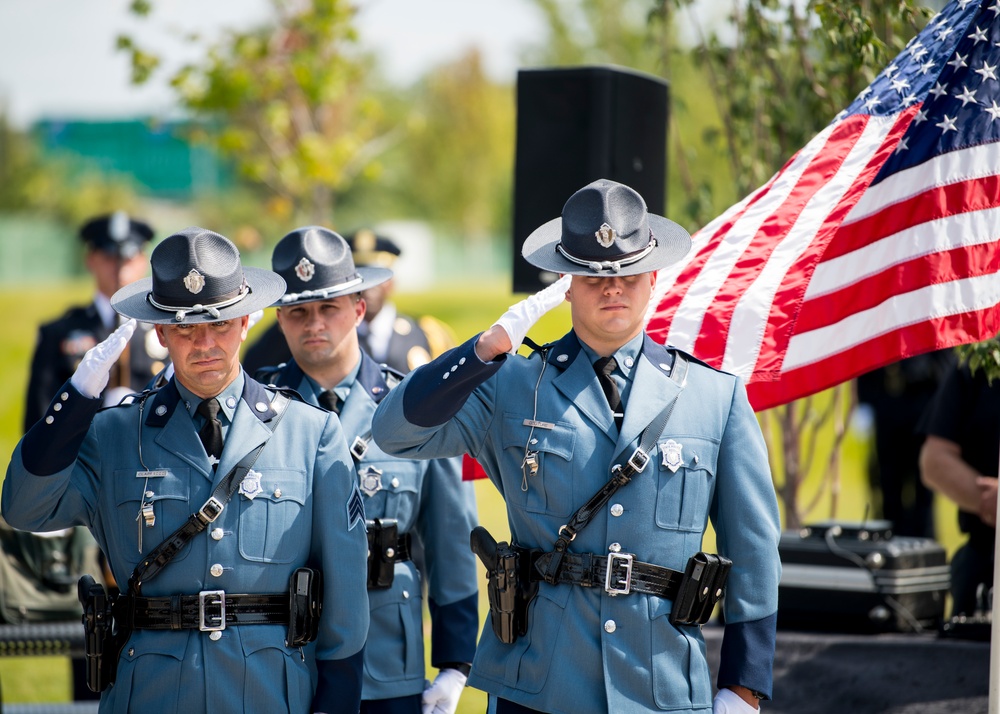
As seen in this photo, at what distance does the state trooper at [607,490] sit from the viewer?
10.5 feet

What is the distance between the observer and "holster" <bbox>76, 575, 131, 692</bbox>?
3230 millimetres

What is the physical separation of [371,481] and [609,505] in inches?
45.3

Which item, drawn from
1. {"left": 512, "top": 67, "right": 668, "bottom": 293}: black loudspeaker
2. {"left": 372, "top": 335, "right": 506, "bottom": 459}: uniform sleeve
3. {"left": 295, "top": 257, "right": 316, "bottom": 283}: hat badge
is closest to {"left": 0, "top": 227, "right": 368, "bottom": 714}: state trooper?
{"left": 372, "top": 335, "right": 506, "bottom": 459}: uniform sleeve

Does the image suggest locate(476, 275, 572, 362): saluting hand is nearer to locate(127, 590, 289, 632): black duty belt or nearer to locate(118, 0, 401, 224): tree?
locate(127, 590, 289, 632): black duty belt

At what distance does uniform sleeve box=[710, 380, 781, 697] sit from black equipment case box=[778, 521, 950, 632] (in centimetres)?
220

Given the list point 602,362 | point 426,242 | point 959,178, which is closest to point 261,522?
point 602,362

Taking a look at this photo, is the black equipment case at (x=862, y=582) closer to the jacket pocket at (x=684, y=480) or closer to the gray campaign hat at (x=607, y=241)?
the jacket pocket at (x=684, y=480)

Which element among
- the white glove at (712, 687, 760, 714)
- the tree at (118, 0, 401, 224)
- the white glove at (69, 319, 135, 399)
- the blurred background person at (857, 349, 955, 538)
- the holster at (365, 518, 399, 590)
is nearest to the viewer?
the white glove at (69, 319, 135, 399)

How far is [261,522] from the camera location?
3244 millimetres

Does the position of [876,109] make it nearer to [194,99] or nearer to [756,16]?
[756,16]

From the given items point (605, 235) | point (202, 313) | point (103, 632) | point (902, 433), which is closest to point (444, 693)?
point (103, 632)

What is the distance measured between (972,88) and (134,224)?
188 inches

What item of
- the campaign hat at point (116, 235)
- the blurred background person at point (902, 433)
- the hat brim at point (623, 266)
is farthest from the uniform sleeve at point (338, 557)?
the blurred background person at point (902, 433)

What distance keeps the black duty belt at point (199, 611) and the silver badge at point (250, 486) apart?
256 millimetres
